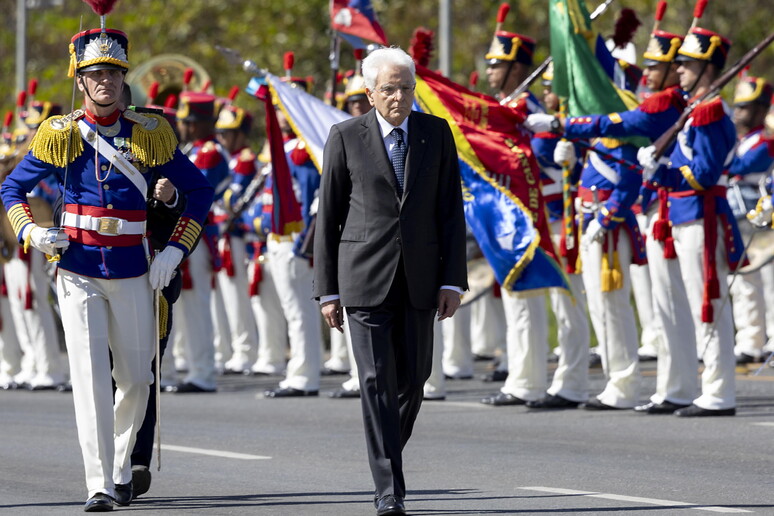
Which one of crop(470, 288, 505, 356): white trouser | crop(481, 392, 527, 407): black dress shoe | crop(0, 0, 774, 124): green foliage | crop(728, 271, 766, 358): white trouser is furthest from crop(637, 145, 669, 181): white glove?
crop(0, 0, 774, 124): green foliage

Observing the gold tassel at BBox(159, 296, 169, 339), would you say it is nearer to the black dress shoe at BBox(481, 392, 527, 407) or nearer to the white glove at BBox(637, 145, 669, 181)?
the white glove at BBox(637, 145, 669, 181)

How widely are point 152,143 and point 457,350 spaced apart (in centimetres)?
743

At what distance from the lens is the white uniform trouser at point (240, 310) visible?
17484mm

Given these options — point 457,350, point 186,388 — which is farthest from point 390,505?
point 457,350

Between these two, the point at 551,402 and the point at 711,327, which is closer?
the point at 711,327

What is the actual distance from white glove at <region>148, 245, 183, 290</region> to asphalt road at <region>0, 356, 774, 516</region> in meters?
1.03

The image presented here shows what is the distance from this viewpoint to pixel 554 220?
14.5 meters

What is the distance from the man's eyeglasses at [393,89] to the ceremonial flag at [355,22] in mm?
5891

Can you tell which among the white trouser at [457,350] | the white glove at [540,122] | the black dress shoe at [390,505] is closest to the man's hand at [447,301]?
the black dress shoe at [390,505]

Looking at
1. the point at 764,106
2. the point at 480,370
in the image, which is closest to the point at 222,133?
the point at 480,370

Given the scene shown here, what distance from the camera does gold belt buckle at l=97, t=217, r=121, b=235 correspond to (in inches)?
325

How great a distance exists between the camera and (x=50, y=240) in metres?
8.11

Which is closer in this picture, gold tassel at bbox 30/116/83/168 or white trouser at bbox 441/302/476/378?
gold tassel at bbox 30/116/83/168

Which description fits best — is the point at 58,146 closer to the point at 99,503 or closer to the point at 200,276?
the point at 99,503
